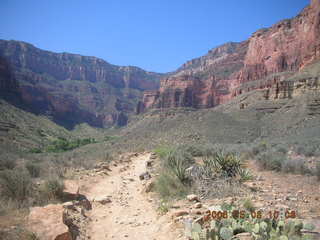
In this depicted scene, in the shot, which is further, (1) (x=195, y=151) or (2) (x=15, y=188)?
(1) (x=195, y=151)

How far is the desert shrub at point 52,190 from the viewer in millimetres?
5589

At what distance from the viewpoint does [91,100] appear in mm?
129500

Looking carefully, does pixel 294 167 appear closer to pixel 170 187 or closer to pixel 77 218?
pixel 170 187

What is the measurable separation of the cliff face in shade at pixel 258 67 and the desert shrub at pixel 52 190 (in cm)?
3991

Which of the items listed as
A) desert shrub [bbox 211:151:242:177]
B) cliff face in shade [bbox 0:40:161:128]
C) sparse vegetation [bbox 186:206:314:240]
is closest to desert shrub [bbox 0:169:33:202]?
sparse vegetation [bbox 186:206:314:240]

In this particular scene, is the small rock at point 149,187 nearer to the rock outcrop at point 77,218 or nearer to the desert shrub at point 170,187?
the desert shrub at point 170,187

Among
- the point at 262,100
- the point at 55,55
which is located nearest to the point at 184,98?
the point at 262,100

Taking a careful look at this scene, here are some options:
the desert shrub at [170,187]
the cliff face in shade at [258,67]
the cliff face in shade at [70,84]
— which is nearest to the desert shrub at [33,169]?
the desert shrub at [170,187]

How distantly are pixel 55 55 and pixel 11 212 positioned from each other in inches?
7731

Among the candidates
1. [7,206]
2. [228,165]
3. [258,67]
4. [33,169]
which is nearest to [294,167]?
[228,165]

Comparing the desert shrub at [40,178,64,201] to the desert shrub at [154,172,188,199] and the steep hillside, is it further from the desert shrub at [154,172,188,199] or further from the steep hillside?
the steep hillside

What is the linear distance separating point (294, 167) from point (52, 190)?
8894mm

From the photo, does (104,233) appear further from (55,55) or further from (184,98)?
(55,55)

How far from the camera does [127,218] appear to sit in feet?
16.8
